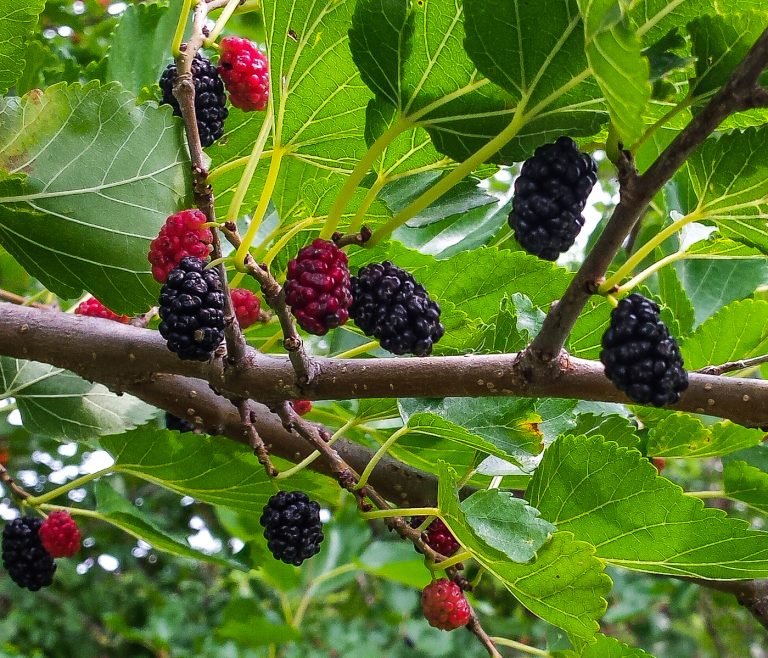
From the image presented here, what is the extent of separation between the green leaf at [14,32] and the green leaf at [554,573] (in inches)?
23.7

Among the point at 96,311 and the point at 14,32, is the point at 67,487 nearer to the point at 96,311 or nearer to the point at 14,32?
the point at 96,311

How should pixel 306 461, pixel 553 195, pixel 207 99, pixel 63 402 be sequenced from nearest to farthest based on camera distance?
pixel 553 195
pixel 207 99
pixel 306 461
pixel 63 402

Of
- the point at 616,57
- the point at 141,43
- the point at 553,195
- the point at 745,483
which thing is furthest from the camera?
the point at 141,43

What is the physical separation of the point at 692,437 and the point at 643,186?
0.52 m

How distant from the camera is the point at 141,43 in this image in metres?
1.31

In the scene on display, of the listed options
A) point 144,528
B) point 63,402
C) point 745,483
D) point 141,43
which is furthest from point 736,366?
point 141,43

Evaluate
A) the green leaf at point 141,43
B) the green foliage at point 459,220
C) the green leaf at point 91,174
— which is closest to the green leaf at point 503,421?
the green foliage at point 459,220

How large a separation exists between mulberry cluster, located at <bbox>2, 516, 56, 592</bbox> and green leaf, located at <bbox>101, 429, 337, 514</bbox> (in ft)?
0.77

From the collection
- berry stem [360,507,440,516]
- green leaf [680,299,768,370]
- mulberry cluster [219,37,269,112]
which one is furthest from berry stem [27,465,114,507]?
green leaf [680,299,768,370]

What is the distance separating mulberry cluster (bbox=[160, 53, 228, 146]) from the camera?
83 centimetres

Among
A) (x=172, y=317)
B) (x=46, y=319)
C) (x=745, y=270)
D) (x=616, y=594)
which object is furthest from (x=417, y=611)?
(x=172, y=317)

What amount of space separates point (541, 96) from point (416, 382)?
0.82 ft

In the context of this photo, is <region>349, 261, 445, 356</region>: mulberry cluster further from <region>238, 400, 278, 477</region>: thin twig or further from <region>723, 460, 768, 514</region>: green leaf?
<region>723, 460, 768, 514</region>: green leaf

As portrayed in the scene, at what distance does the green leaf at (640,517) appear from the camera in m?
0.80
